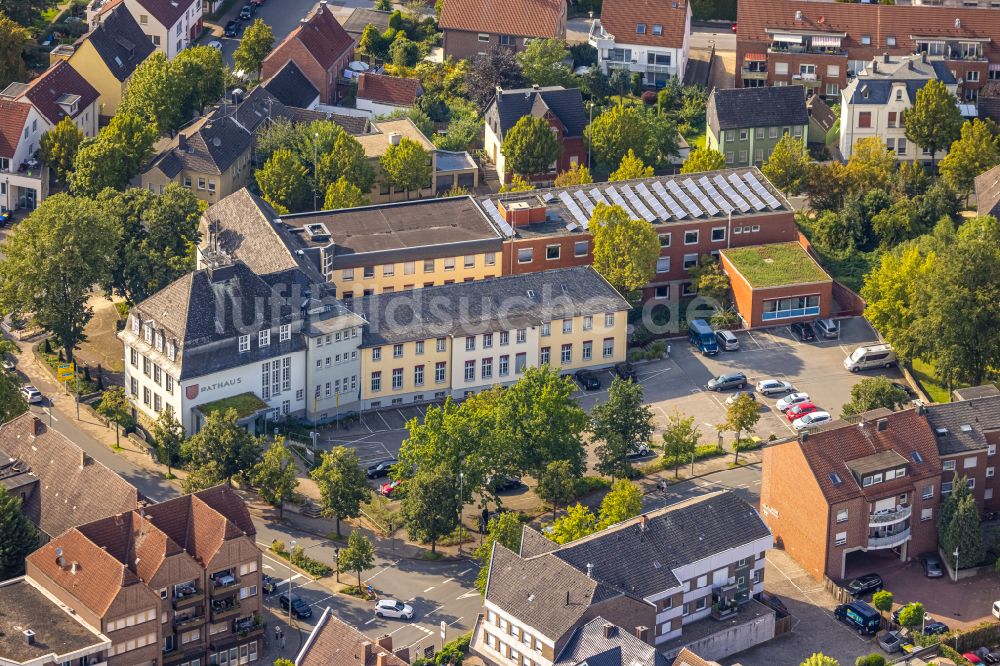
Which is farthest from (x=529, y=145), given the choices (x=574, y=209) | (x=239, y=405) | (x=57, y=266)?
(x=239, y=405)

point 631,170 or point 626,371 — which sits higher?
point 631,170

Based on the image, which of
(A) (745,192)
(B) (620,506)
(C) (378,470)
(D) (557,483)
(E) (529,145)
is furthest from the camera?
(E) (529,145)

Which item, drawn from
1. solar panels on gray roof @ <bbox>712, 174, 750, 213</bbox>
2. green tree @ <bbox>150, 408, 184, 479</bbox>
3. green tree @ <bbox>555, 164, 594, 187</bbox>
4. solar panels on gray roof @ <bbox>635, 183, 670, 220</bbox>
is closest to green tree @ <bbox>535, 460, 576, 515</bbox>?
green tree @ <bbox>150, 408, 184, 479</bbox>

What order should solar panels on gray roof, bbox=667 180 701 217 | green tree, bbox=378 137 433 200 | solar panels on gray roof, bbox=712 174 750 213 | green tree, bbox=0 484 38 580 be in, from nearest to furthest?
green tree, bbox=0 484 38 580 < solar panels on gray roof, bbox=667 180 701 217 < solar panels on gray roof, bbox=712 174 750 213 < green tree, bbox=378 137 433 200

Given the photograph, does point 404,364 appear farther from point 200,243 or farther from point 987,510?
point 987,510

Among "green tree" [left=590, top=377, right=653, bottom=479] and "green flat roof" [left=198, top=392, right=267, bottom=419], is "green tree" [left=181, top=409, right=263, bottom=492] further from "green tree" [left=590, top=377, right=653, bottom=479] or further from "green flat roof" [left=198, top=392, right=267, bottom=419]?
"green tree" [left=590, top=377, right=653, bottom=479]

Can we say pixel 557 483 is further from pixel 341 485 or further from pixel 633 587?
pixel 633 587

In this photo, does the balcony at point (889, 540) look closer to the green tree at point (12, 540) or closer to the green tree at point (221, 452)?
the green tree at point (221, 452)
